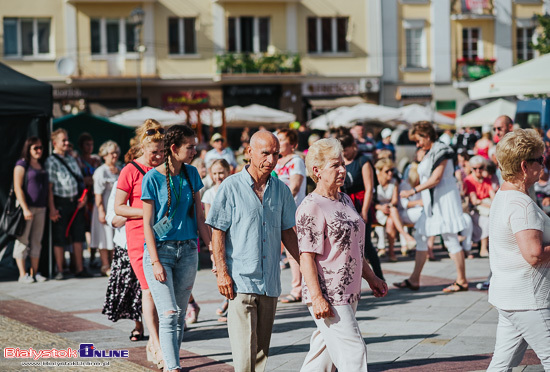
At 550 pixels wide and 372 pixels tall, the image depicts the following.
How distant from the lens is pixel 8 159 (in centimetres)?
1249

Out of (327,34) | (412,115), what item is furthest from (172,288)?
(327,34)

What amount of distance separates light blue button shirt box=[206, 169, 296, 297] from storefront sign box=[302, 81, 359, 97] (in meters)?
32.5

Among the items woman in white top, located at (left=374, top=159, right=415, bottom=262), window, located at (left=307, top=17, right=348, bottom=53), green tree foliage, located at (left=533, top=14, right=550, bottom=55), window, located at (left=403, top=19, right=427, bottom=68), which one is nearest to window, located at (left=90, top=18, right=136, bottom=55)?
window, located at (left=307, top=17, right=348, bottom=53)

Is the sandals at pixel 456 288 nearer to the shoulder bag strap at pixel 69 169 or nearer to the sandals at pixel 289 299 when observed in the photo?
the sandals at pixel 289 299

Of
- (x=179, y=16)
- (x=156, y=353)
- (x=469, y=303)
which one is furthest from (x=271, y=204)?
(x=179, y=16)

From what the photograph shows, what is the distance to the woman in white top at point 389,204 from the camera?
1404cm

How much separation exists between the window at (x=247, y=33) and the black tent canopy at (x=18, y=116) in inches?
995

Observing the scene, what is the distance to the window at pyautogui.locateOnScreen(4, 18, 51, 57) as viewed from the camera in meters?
36.2

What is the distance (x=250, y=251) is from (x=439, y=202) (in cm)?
528

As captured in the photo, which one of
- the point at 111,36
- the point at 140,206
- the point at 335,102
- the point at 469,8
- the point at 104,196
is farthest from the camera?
the point at 469,8

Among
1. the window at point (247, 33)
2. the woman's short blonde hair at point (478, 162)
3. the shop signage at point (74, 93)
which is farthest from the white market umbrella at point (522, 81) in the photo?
the shop signage at point (74, 93)

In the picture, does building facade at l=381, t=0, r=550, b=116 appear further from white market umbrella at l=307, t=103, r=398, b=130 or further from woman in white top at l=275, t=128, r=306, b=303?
woman in white top at l=275, t=128, r=306, b=303

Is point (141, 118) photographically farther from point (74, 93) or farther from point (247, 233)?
point (247, 233)

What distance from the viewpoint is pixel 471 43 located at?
39438 millimetres
